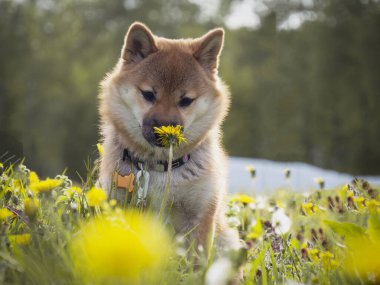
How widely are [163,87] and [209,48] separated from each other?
529 millimetres

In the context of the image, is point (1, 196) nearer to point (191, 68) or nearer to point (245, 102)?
point (191, 68)

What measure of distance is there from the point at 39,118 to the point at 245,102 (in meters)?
7.77

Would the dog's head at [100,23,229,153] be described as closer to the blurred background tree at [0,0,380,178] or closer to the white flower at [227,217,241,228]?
the white flower at [227,217,241,228]

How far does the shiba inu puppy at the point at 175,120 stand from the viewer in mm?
3105

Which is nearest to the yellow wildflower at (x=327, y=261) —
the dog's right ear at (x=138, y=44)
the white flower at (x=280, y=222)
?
the white flower at (x=280, y=222)

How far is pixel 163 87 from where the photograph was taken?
132 inches

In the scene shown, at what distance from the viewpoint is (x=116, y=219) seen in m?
1.56

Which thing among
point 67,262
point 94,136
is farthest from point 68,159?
point 67,262

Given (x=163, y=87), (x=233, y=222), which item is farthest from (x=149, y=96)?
(x=233, y=222)

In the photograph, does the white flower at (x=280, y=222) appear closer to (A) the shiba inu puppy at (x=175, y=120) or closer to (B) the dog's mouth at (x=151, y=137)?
(A) the shiba inu puppy at (x=175, y=120)

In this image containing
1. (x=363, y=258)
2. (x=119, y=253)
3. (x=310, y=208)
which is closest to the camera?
(x=119, y=253)

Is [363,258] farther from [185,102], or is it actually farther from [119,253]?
[185,102]

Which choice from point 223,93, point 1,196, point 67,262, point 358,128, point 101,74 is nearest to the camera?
point 67,262

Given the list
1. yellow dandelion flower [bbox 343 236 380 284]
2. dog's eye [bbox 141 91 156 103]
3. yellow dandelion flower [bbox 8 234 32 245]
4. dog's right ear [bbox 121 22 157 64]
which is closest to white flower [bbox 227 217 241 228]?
dog's eye [bbox 141 91 156 103]
